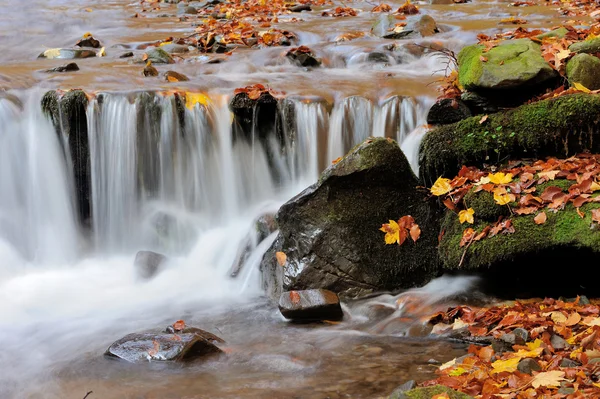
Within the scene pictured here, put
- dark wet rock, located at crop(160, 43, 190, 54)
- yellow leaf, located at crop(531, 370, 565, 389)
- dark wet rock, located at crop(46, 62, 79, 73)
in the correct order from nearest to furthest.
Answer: yellow leaf, located at crop(531, 370, 565, 389) < dark wet rock, located at crop(46, 62, 79, 73) < dark wet rock, located at crop(160, 43, 190, 54)

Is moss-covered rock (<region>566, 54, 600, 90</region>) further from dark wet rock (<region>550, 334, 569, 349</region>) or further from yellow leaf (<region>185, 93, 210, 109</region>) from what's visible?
yellow leaf (<region>185, 93, 210, 109</region>)

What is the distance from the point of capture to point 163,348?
15.0ft

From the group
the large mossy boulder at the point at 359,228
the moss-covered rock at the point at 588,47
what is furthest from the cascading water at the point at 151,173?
the moss-covered rock at the point at 588,47

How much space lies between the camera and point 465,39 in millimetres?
10945

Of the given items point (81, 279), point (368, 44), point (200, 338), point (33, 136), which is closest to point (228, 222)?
point (81, 279)

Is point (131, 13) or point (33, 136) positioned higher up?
point (131, 13)

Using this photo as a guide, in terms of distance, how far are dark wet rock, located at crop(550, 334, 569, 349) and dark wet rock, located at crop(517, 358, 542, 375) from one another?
390 millimetres

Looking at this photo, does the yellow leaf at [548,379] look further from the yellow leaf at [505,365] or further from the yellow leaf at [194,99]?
the yellow leaf at [194,99]

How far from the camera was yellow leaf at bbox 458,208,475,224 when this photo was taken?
524 centimetres

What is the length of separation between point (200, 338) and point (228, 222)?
9.86 ft

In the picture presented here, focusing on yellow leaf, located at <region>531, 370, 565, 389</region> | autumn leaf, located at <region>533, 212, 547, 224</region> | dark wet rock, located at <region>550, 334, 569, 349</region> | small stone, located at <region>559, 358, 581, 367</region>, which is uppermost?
autumn leaf, located at <region>533, 212, 547, 224</region>

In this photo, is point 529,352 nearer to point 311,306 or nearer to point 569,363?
point 569,363

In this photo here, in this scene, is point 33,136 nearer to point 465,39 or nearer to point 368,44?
point 368,44

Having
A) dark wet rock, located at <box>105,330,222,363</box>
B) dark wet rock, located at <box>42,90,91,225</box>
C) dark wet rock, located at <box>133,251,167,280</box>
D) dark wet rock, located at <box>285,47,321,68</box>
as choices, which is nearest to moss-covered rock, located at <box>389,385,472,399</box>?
dark wet rock, located at <box>105,330,222,363</box>
